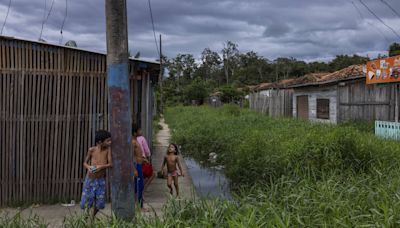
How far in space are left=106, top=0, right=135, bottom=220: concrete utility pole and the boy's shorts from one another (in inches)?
42.9

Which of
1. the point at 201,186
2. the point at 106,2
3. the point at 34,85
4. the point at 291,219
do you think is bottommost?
the point at 201,186

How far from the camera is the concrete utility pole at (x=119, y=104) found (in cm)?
413

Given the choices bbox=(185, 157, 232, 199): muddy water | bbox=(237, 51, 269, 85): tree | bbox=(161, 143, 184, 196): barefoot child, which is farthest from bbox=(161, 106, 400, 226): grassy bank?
bbox=(237, 51, 269, 85): tree

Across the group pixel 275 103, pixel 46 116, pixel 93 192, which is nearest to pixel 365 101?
pixel 275 103

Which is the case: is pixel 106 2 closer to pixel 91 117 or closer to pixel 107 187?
pixel 91 117

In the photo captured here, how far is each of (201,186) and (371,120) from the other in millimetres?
7129

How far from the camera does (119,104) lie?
4.13m

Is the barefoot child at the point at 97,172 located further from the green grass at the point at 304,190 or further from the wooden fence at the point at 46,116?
the wooden fence at the point at 46,116

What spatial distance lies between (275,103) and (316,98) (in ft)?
17.3

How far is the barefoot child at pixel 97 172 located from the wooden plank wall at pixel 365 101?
9.80 m

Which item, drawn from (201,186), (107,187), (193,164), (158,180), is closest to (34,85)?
(107,187)

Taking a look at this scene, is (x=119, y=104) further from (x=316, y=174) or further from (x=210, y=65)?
(x=210, y=65)

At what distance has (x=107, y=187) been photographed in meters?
6.68

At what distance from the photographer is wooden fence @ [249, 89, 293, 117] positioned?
65.1 ft
